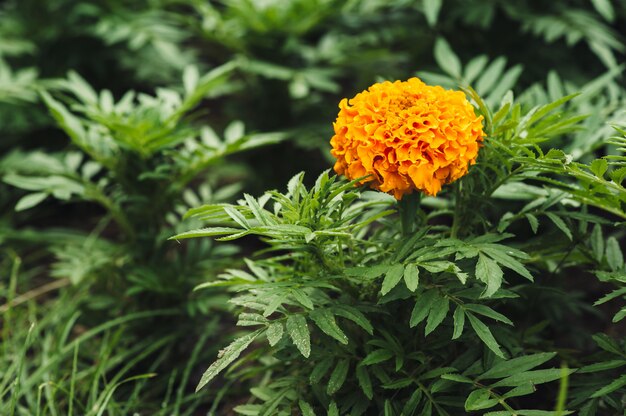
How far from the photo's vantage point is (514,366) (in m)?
1.27

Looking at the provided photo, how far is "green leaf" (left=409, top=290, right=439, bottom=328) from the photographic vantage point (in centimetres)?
121

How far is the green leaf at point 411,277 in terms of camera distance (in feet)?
3.77

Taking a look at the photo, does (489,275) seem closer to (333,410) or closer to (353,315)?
(353,315)

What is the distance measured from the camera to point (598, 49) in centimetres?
229

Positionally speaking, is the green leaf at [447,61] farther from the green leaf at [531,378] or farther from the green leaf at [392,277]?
the green leaf at [531,378]

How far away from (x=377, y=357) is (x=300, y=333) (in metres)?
0.19

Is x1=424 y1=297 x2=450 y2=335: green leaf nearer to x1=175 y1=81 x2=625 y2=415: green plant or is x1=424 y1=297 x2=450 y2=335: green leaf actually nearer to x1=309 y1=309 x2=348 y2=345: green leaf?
x1=175 y1=81 x2=625 y2=415: green plant

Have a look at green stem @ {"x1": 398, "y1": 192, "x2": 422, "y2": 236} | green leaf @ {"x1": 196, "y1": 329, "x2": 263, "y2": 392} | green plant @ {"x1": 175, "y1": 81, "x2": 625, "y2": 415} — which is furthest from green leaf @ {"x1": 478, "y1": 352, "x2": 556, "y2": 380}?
green leaf @ {"x1": 196, "y1": 329, "x2": 263, "y2": 392}

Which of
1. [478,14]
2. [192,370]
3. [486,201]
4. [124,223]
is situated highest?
[478,14]

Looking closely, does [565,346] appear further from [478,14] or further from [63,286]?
[63,286]

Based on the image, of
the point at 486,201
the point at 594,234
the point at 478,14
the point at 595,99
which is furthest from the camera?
the point at 478,14

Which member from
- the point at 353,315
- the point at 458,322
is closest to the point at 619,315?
the point at 458,322

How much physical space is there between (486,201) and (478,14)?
50.4 inches

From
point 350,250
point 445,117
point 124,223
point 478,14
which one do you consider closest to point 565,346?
point 350,250
